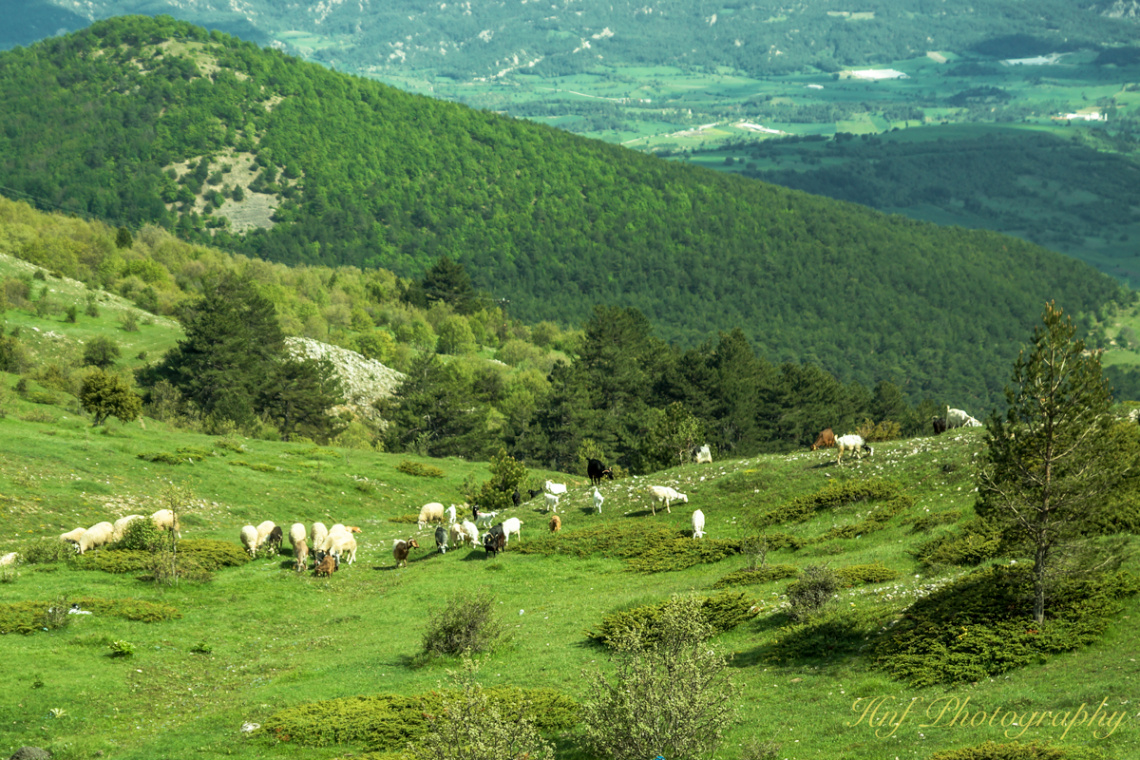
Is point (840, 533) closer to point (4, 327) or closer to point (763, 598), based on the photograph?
point (763, 598)

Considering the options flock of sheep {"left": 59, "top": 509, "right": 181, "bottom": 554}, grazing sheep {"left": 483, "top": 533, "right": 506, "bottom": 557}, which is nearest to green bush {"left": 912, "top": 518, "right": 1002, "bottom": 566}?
grazing sheep {"left": 483, "top": 533, "right": 506, "bottom": 557}

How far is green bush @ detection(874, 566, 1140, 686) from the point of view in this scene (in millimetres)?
20562

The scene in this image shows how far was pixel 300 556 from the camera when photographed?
38.0 m

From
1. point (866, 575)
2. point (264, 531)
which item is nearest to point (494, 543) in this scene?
point (264, 531)

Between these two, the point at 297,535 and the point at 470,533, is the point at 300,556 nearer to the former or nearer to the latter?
the point at 297,535

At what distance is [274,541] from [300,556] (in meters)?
3.51

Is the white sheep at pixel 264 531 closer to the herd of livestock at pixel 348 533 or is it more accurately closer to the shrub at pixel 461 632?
the herd of livestock at pixel 348 533

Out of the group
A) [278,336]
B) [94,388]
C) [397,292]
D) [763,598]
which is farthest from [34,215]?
[763,598]

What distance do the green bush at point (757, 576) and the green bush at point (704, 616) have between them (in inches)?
122

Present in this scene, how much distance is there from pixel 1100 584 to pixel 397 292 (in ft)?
549

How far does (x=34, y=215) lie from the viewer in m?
153

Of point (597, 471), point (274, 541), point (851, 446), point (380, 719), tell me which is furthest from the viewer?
point (597, 471)

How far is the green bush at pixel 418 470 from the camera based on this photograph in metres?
64.8

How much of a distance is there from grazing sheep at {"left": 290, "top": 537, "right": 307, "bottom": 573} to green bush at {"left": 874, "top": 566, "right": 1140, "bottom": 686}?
2341 centimetres
